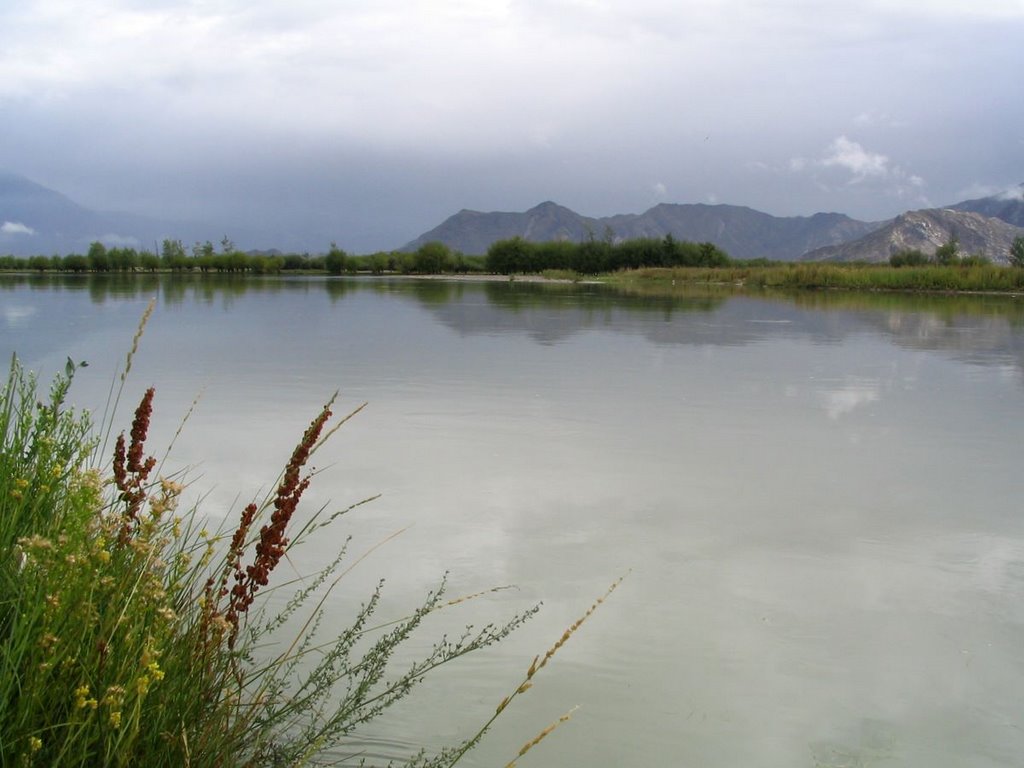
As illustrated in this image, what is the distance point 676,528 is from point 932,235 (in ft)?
→ 335

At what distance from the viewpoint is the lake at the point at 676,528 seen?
2.09m

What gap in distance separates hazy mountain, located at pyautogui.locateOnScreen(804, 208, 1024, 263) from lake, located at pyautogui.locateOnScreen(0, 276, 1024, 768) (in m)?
91.0

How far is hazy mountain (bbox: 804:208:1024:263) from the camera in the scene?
303ft

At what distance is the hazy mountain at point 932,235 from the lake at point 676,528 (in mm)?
91043

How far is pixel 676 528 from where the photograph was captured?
334 centimetres

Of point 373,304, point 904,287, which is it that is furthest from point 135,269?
point 904,287

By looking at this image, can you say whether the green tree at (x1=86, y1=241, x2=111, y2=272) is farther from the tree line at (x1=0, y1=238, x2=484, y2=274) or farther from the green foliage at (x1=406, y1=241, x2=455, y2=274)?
the green foliage at (x1=406, y1=241, x2=455, y2=274)

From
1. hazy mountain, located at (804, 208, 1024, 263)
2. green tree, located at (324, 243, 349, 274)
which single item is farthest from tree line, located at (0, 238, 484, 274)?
hazy mountain, located at (804, 208, 1024, 263)

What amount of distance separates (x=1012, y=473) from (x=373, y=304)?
1381 cm

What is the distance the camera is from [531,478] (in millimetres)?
3938

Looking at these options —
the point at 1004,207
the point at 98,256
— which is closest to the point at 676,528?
the point at 98,256

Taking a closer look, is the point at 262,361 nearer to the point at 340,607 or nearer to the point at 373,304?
the point at 340,607

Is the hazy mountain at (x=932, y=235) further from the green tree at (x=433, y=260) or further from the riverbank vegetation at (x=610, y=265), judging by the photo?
the green tree at (x=433, y=260)

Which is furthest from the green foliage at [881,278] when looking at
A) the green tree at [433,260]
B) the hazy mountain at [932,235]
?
the hazy mountain at [932,235]
